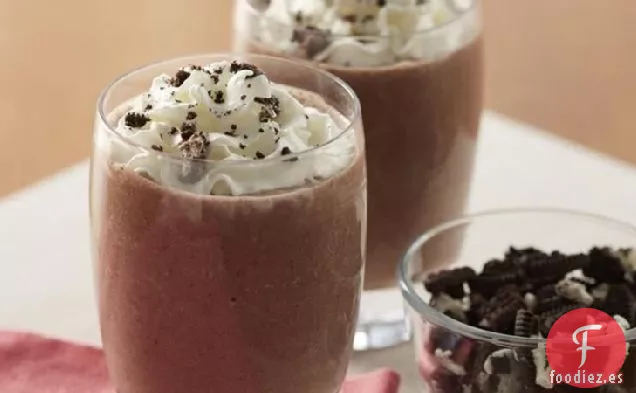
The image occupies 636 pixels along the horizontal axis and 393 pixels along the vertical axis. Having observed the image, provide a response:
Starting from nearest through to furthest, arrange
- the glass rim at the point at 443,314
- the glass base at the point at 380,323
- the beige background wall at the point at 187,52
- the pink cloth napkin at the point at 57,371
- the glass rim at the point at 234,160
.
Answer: the glass rim at the point at 234,160 → the glass rim at the point at 443,314 → the pink cloth napkin at the point at 57,371 → the glass base at the point at 380,323 → the beige background wall at the point at 187,52

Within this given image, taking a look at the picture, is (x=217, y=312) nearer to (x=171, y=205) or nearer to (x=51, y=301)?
(x=171, y=205)

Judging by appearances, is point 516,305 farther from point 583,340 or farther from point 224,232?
point 224,232

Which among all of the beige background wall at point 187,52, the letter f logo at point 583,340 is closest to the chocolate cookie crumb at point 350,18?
the letter f logo at point 583,340

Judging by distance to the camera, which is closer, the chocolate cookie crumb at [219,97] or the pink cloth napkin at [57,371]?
the chocolate cookie crumb at [219,97]

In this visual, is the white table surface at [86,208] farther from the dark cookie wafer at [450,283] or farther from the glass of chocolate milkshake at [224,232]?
the glass of chocolate milkshake at [224,232]

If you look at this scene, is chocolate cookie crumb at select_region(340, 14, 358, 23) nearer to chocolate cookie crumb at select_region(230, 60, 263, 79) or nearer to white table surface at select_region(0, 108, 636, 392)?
chocolate cookie crumb at select_region(230, 60, 263, 79)

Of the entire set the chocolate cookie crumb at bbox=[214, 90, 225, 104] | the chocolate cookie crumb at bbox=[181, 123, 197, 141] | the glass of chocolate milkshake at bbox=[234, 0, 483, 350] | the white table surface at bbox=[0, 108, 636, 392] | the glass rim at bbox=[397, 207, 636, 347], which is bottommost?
the white table surface at bbox=[0, 108, 636, 392]

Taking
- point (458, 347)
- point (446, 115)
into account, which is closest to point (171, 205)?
point (458, 347)

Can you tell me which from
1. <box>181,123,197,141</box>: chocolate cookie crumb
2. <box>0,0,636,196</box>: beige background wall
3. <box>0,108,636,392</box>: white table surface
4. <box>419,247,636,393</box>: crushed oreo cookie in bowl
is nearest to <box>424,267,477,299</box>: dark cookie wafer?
<box>419,247,636,393</box>: crushed oreo cookie in bowl
